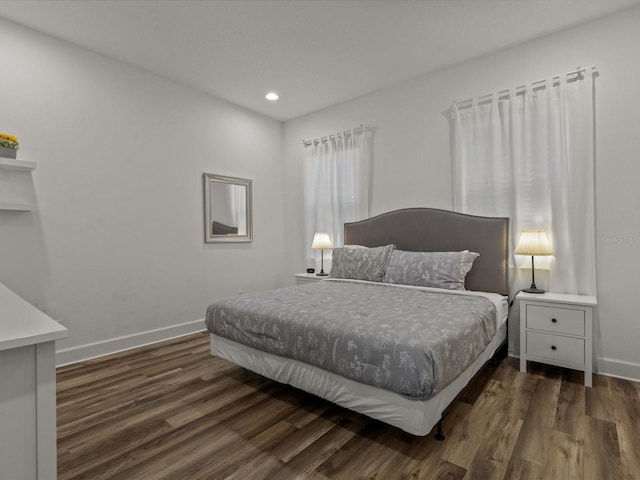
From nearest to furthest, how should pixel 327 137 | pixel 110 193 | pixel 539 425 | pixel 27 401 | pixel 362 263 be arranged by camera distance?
pixel 27 401 < pixel 539 425 < pixel 110 193 < pixel 362 263 < pixel 327 137

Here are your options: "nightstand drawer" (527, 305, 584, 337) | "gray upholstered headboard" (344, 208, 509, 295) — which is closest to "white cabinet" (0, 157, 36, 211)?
"gray upholstered headboard" (344, 208, 509, 295)

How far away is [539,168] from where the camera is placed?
2.99m

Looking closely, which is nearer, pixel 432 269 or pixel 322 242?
pixel 432 269

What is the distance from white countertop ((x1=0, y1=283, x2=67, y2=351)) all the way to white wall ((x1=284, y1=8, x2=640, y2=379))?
3.37m

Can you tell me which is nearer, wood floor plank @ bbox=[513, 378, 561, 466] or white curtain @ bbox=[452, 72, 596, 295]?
wood floor plank @ bbox=[513, 378, 561, 466]

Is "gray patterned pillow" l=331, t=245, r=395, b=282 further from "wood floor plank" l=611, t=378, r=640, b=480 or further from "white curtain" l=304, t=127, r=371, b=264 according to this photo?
"wood floor plank" l=611, t=378, r=640, b=480

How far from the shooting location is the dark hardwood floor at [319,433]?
1.62m

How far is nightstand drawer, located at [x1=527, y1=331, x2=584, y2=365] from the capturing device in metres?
2.52

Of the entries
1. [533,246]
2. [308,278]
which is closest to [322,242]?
[308,278]

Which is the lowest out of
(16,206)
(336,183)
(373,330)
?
(373,330)

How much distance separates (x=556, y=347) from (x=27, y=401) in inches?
122

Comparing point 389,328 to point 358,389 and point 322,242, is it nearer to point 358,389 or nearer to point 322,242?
point 358,389

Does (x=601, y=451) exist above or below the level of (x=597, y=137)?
below

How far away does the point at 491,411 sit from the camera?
2123 mm
